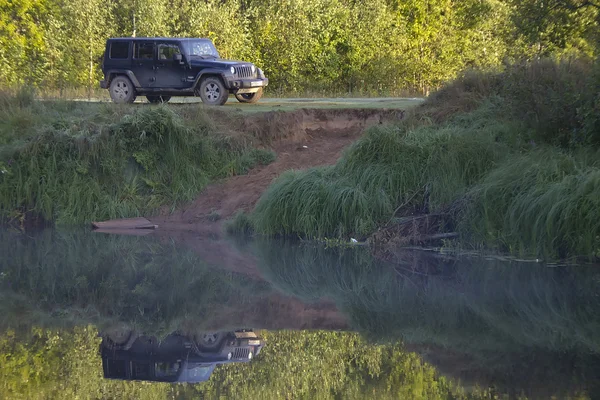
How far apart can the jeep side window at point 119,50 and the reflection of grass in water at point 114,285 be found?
9.50 metres

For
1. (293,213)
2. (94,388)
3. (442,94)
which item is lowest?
(94,388)

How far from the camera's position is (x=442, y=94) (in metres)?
20.6

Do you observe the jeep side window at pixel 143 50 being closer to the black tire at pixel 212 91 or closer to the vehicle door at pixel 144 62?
the vehicle door at pixel 144 62

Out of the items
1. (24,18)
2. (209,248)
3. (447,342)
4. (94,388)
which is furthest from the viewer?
(24,18)

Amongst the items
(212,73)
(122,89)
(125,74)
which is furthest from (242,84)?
(122,89)

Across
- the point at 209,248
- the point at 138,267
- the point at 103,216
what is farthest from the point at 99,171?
the point at 138,267

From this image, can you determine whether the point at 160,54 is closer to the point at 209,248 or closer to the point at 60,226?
the point at 60,226

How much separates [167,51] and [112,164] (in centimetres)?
547

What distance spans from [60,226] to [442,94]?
8.83m

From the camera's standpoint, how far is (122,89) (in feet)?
85.0

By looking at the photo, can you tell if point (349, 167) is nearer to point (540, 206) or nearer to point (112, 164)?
point (540, 206)

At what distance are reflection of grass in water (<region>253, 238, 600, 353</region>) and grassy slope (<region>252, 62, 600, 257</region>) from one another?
3.23 feet

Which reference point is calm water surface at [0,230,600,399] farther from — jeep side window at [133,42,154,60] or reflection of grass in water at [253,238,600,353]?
jeep side window at [133,42,154,60]

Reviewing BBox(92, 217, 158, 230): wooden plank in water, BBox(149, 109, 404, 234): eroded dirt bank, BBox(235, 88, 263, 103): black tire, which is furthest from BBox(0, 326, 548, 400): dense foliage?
BBox(235, 88, 263, 103): black tire
